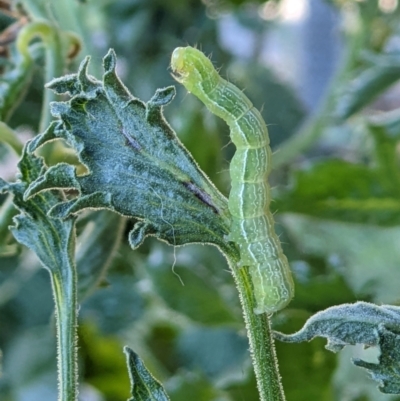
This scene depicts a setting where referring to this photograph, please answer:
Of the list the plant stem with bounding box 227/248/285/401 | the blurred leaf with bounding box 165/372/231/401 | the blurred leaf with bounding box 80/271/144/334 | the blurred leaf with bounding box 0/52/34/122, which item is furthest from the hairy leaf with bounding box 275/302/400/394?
the blurred leaf with bounding box 80/271/144/334

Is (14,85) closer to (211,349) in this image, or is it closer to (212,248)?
(212,248)

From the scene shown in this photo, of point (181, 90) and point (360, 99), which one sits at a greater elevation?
point (181, 90)

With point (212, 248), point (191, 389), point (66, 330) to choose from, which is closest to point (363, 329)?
point (66, 330)

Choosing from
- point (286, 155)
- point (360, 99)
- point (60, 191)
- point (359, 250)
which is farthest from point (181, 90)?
point (60, 191)

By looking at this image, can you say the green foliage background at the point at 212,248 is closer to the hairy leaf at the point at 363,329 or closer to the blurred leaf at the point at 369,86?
the blurred leaf at the point at 369,86

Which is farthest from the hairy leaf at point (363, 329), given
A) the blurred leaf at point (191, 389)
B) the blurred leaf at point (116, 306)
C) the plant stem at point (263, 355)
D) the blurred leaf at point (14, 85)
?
the blurred leaf at point (116, 306)

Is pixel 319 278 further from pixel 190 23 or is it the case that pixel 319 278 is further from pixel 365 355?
pixel 190 23
